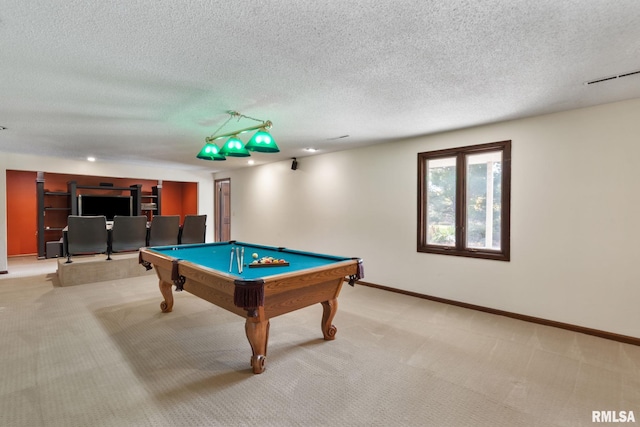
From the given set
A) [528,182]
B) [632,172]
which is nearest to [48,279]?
[528,182]

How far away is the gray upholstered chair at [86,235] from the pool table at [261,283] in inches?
100

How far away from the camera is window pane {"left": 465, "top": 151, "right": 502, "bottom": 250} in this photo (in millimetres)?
3869

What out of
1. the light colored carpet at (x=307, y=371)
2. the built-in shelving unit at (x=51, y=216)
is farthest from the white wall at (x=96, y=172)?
the light colored carpet at (x=307, y=371)

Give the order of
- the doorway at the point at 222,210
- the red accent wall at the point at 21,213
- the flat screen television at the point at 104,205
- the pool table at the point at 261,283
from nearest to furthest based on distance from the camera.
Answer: the pool table at the point at 261,283 < the red accent wall at the point at 21,213 < the flat screen television at the point at 104,205 < the doorway at the point at 222,210

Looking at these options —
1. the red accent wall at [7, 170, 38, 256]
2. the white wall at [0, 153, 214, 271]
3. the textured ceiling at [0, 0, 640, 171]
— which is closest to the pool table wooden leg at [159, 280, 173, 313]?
the textured ceiling at [0, 0, 640, 171]

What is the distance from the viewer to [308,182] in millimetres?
6074

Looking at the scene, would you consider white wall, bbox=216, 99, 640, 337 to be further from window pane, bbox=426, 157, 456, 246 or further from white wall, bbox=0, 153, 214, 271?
white wall, bbox=0, 153, 214, 271

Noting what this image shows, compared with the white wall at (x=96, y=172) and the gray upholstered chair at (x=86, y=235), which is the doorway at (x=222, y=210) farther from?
the gray upholstered chair at (x=86, y=235)

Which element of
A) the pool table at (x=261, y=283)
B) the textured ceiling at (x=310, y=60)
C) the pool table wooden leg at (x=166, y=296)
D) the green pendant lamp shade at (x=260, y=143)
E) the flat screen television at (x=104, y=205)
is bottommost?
the pool table wooden leg at (x=166, y=296)

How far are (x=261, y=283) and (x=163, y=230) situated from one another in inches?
180

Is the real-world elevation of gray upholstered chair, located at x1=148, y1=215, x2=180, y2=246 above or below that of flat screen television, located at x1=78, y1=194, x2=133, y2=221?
below

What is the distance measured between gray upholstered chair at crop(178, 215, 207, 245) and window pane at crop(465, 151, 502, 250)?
4.99 metres

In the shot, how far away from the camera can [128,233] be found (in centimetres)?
552

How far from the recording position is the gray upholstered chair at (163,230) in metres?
5.72
